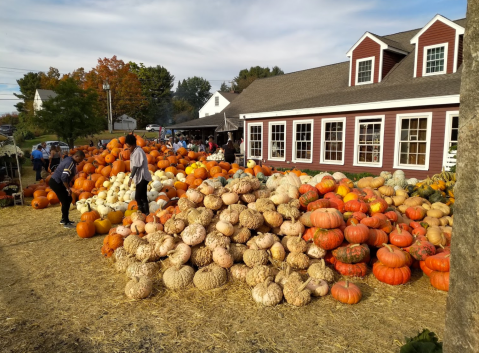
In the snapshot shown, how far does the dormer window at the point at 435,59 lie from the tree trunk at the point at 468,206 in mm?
14610

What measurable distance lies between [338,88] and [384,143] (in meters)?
5.99

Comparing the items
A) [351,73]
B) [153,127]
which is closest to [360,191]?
[351,73]

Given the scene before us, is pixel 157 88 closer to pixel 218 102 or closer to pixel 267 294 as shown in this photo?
pixel 218 102

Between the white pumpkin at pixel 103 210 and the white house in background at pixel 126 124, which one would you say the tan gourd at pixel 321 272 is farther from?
the white house in background at pixel 126 124

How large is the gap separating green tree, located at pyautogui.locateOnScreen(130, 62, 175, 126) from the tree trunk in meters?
69.1

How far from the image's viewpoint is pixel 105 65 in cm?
5000

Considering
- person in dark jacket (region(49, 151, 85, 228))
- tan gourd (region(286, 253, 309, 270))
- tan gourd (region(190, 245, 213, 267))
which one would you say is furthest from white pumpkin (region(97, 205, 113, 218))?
tan gourd (region(286, 253, 309, 270))

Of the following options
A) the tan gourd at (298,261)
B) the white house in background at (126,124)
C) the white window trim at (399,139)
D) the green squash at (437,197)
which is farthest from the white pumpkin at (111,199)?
the white house in background at (126,124)

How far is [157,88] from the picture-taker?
71875 mm

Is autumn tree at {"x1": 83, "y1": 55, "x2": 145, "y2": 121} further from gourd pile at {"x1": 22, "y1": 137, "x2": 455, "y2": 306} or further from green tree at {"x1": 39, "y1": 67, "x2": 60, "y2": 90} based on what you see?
gourd pile at {"x1": 22, "y1": 137, "x2": 455, "y2": 306}

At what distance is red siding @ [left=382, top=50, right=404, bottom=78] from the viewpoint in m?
15.2

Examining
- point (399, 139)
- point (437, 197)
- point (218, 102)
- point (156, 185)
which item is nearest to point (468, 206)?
point (437, 197)

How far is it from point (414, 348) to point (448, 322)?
913mm

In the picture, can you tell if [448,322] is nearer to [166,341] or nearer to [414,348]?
[414,348]
